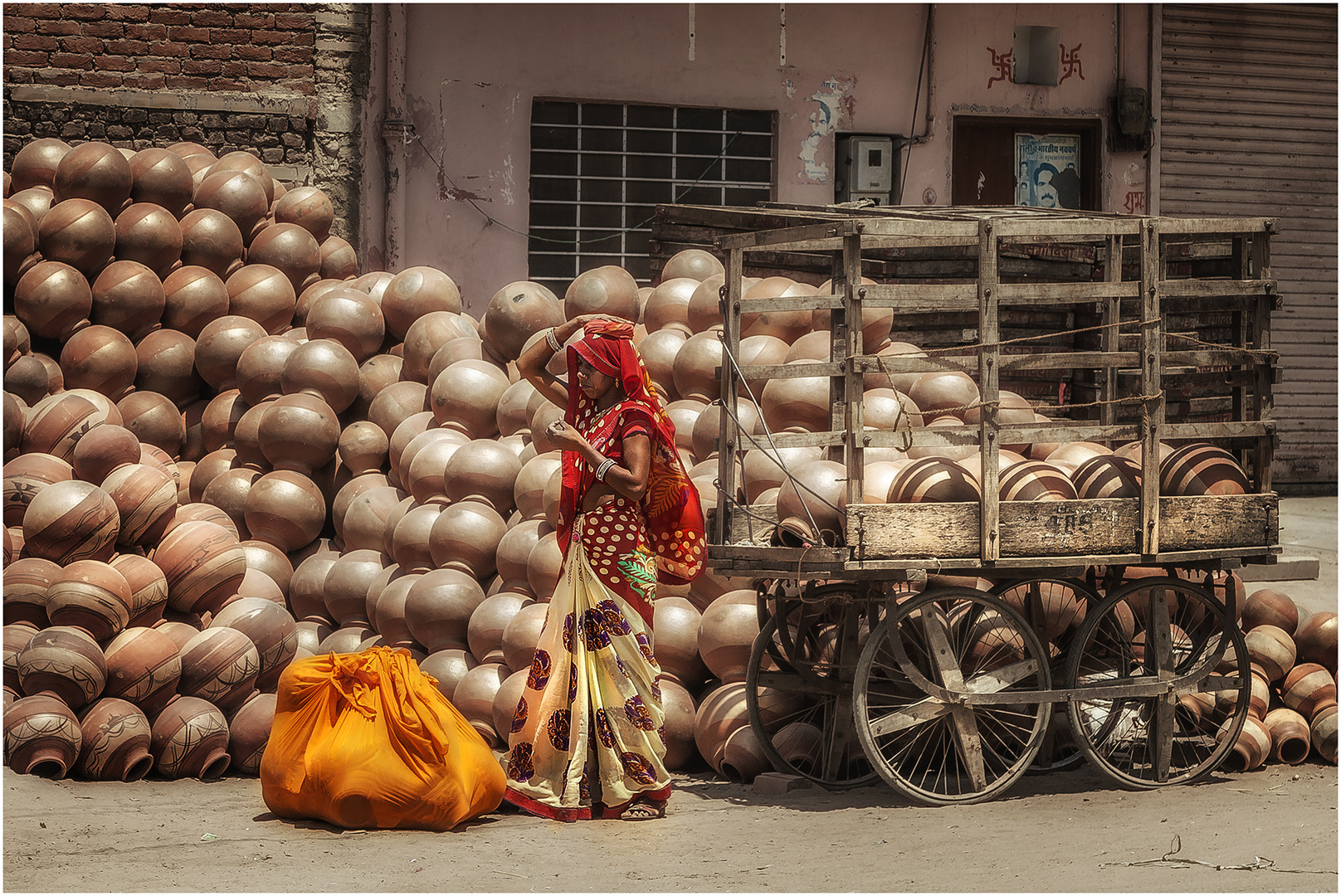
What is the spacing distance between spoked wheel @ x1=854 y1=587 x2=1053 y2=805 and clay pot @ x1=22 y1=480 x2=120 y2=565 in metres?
3.50

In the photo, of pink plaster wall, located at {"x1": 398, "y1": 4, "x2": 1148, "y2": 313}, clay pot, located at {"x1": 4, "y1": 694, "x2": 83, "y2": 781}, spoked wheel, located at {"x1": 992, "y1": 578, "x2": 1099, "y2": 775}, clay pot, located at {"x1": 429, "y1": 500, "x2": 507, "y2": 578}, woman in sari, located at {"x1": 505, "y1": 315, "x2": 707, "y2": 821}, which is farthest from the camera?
pink plaster wall, located at {"x1": 398, "y1": 4, "x2": 1148, "y2": 313}

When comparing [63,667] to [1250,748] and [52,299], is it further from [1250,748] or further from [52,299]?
[1250,748]

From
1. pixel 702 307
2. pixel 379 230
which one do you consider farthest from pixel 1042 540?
pixel 379 230

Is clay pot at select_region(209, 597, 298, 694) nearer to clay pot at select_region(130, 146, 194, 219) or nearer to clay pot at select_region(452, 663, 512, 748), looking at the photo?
clay pot at select_region(452, 663, 512, 748)

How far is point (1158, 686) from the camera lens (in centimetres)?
531

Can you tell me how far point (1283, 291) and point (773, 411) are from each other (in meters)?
8.28

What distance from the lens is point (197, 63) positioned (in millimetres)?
9523

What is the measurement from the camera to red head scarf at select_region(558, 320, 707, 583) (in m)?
4.96

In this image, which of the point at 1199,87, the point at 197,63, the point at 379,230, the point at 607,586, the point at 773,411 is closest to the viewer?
the point at 607,586

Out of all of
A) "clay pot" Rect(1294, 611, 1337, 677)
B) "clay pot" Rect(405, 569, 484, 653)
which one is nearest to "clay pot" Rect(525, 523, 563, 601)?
"clay pot" Rect(405, 569, 484, 653)

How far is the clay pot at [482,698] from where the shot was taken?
581 cm

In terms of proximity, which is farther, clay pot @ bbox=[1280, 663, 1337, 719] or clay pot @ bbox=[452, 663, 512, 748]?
clay pot @ bbox=[1280, 663, 1337, 719]

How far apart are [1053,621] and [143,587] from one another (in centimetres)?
416

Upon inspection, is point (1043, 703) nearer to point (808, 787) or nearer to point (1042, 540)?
point (1042, 540)
